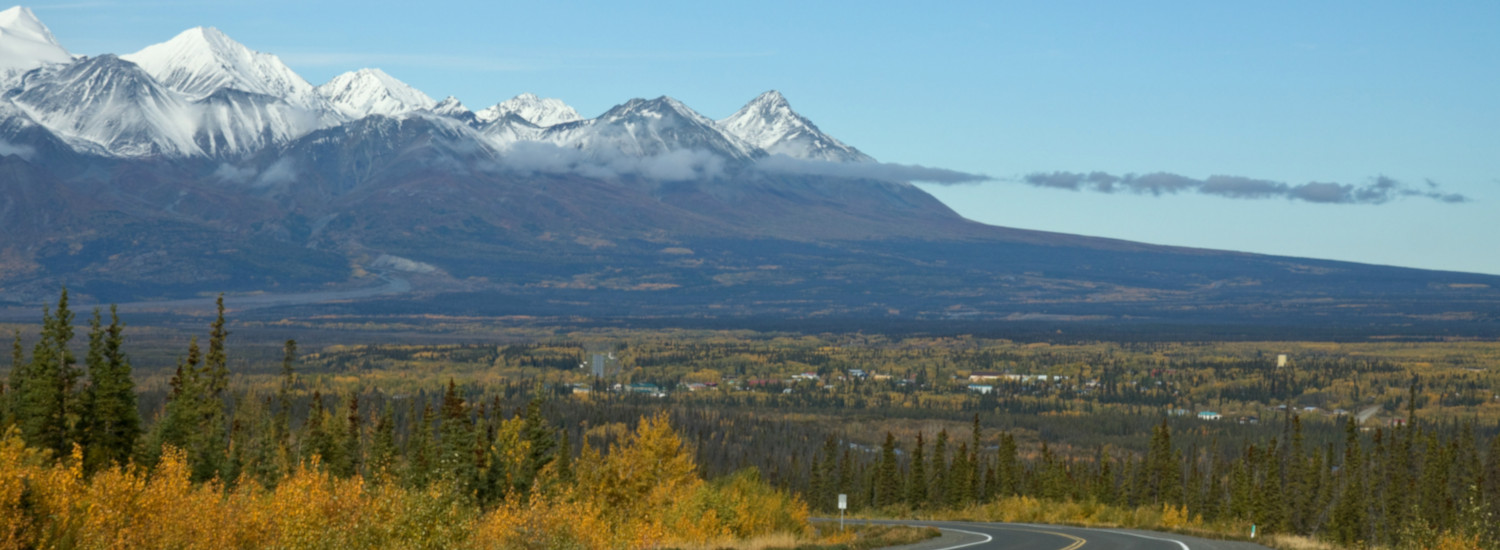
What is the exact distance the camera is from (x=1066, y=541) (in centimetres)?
3925

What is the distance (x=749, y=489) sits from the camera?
46.6 m

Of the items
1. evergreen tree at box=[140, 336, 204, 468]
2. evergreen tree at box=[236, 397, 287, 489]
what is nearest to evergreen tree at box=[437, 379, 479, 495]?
evergreen tree at box=[236, 397, 287, 489]

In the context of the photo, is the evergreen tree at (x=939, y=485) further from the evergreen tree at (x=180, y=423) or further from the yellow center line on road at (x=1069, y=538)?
the evergreen tree at (x=180, y=423)

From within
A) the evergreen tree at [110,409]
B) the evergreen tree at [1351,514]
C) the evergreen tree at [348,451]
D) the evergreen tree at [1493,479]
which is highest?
the evergreen tree at [110,409]

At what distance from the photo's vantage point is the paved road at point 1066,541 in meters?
36.9

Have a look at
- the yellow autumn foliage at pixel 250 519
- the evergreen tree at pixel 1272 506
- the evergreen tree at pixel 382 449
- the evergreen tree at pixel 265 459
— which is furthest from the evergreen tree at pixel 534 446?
the evergreen tree at pixel 1272 506

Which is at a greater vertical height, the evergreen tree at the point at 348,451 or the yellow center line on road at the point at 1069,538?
the yellow center line on road at the point at 1069,538

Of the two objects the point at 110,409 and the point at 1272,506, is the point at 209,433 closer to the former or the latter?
the point at 110,409

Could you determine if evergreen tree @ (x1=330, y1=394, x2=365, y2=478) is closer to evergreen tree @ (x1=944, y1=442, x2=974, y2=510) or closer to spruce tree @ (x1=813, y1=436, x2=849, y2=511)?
spruce tree @ (x1=813, y1=436, x2=849, y2=511)

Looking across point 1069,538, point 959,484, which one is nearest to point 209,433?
point 1069,538

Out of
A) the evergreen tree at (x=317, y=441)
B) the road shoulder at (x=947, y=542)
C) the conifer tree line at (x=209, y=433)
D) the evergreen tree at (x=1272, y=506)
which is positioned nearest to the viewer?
the road shoulder at (x=947, y=542)

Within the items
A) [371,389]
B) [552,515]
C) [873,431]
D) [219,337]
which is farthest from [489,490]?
[371,389]

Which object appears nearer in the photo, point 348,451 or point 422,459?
point 422,459

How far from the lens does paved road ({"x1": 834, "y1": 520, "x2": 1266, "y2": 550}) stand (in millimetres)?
36906
